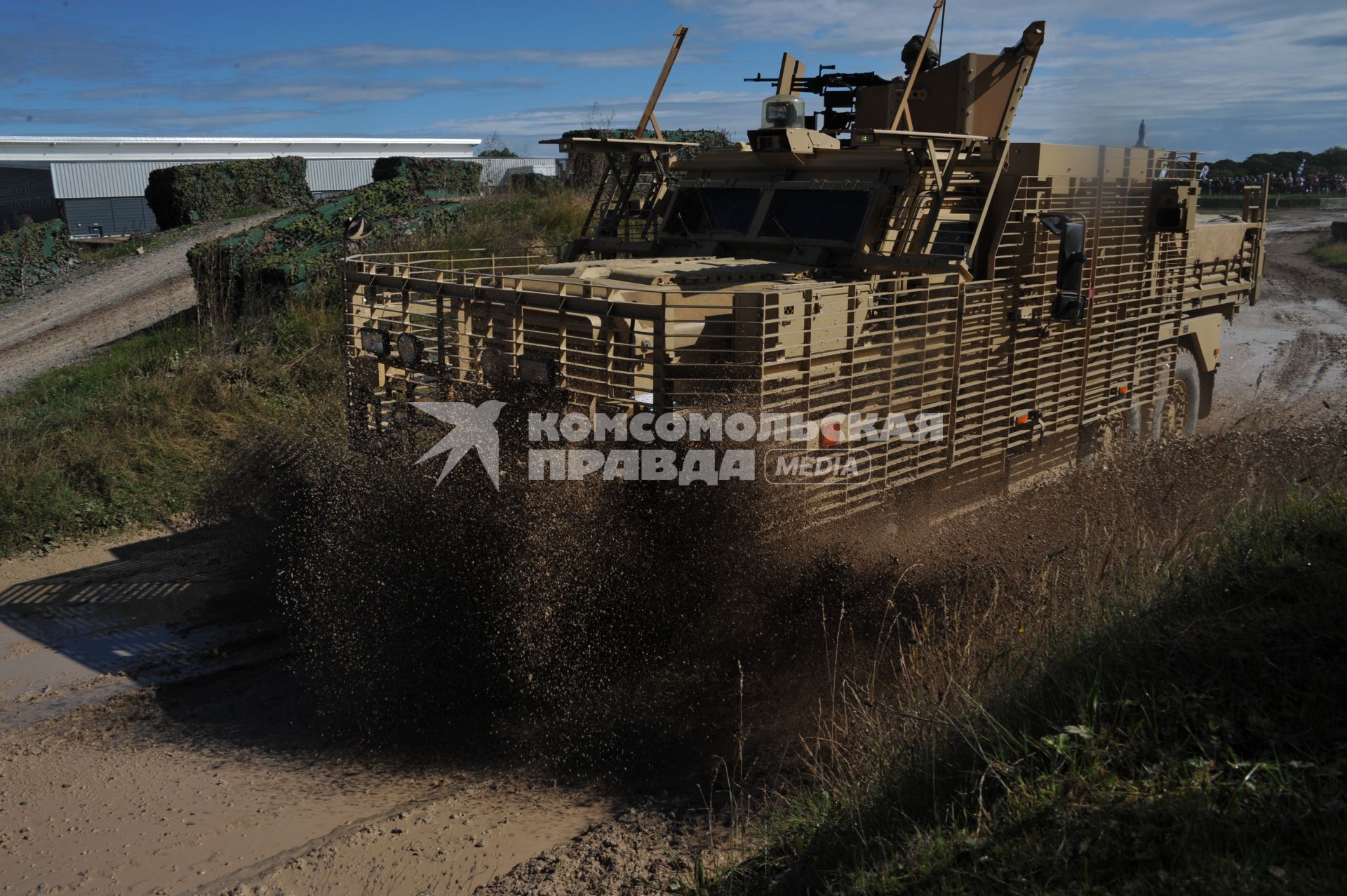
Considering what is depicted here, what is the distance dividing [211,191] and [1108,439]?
1994cm

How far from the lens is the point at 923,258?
671 centimetres

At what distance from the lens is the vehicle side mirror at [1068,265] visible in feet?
22.4

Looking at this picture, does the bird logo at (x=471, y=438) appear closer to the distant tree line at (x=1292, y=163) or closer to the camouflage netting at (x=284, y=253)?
the camouflage netting at (x=284, y=253)

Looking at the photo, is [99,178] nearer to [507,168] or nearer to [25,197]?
[25,197]

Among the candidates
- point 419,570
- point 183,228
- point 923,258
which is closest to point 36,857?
point 419,570

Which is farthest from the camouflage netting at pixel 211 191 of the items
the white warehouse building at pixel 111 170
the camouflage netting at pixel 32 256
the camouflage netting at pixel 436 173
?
the white warehouse building at pixel 111 170

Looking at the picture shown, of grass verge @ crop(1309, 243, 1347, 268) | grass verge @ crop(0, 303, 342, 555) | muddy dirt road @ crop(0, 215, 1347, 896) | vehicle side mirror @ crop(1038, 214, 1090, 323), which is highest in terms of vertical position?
vehicle side mirror @ crop(1038, 214, 1090, 323)

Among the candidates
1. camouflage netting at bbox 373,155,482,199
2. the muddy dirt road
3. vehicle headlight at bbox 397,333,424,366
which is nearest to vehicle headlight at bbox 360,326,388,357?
vehicle headlight at bbox 397,333,424,366

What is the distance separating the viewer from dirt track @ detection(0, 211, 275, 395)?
14523mm

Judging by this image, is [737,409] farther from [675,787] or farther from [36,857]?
[36,857]

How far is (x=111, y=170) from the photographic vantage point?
106 ft

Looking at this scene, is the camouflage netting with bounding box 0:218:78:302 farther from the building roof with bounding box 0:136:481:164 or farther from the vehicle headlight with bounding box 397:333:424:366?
the vehicle headlight with bounding box 397:333:424:366

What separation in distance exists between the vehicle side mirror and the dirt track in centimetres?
1167

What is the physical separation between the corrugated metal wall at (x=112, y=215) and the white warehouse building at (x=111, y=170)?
0.07 ft
